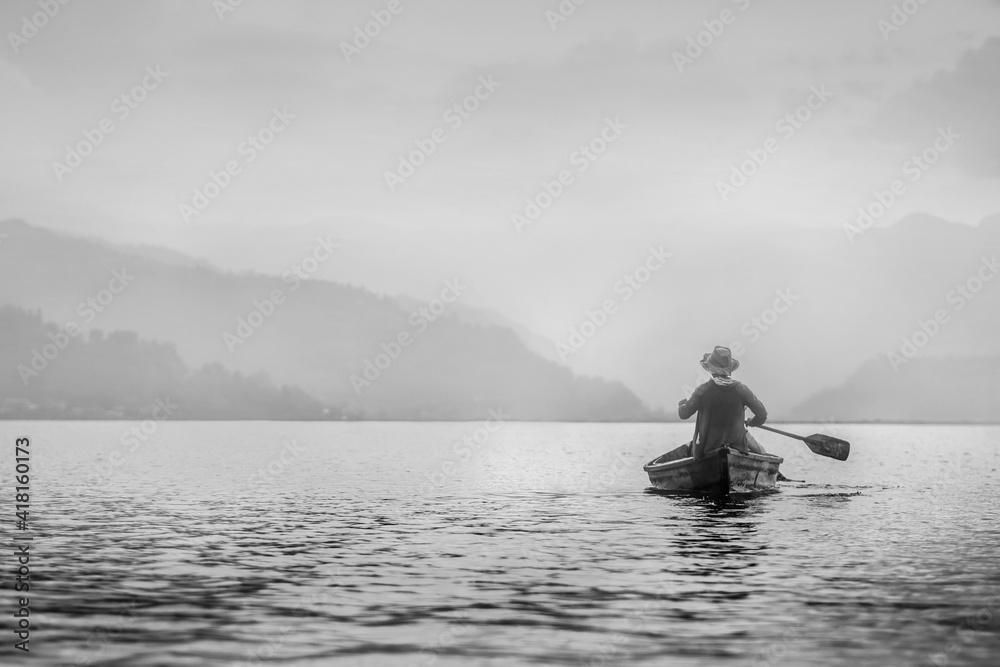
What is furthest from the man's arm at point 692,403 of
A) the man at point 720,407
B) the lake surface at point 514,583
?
the lake surface at point 514,583

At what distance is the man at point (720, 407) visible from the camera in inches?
1357

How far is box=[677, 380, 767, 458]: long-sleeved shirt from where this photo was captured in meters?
34.5

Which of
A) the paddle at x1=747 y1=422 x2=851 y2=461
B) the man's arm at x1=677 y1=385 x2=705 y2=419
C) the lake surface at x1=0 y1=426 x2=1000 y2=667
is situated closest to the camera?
the lake surface at x1=0 y1=426 x2=1000 y2=667

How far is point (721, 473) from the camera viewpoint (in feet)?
114

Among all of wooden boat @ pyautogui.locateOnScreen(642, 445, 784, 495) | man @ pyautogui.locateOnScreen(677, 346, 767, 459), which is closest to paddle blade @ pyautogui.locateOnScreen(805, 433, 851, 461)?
wooden boat @ pyautogui.locateOnScreen(642, 445, 784, 495)

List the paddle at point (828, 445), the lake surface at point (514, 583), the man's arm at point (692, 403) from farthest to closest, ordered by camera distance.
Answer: the paddle at point (828, 445) < the man's arm at point (692, 403) < the lake surface at point (514, 583)

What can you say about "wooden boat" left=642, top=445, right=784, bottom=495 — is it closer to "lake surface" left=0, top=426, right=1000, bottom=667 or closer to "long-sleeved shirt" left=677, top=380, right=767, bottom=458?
"long-sleeved shirt" left=677, top=380, right=767, bottom=458

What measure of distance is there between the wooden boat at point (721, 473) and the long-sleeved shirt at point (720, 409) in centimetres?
57

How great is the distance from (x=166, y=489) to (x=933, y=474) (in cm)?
4667

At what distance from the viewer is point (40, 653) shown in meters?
12.9

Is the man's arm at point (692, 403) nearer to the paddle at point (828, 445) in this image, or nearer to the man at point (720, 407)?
the man at point (720, 407)

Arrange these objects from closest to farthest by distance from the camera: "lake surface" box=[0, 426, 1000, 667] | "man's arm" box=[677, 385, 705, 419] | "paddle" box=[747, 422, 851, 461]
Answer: "lake surface" box=[0, 426, 1000, 667], "man's arm" box=[677, 385, 705, 419], "paddle" box=[747, 422, 851, 461]

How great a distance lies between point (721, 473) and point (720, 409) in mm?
2169

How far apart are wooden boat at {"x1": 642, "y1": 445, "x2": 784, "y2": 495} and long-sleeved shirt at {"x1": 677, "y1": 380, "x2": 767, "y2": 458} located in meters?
0.57
